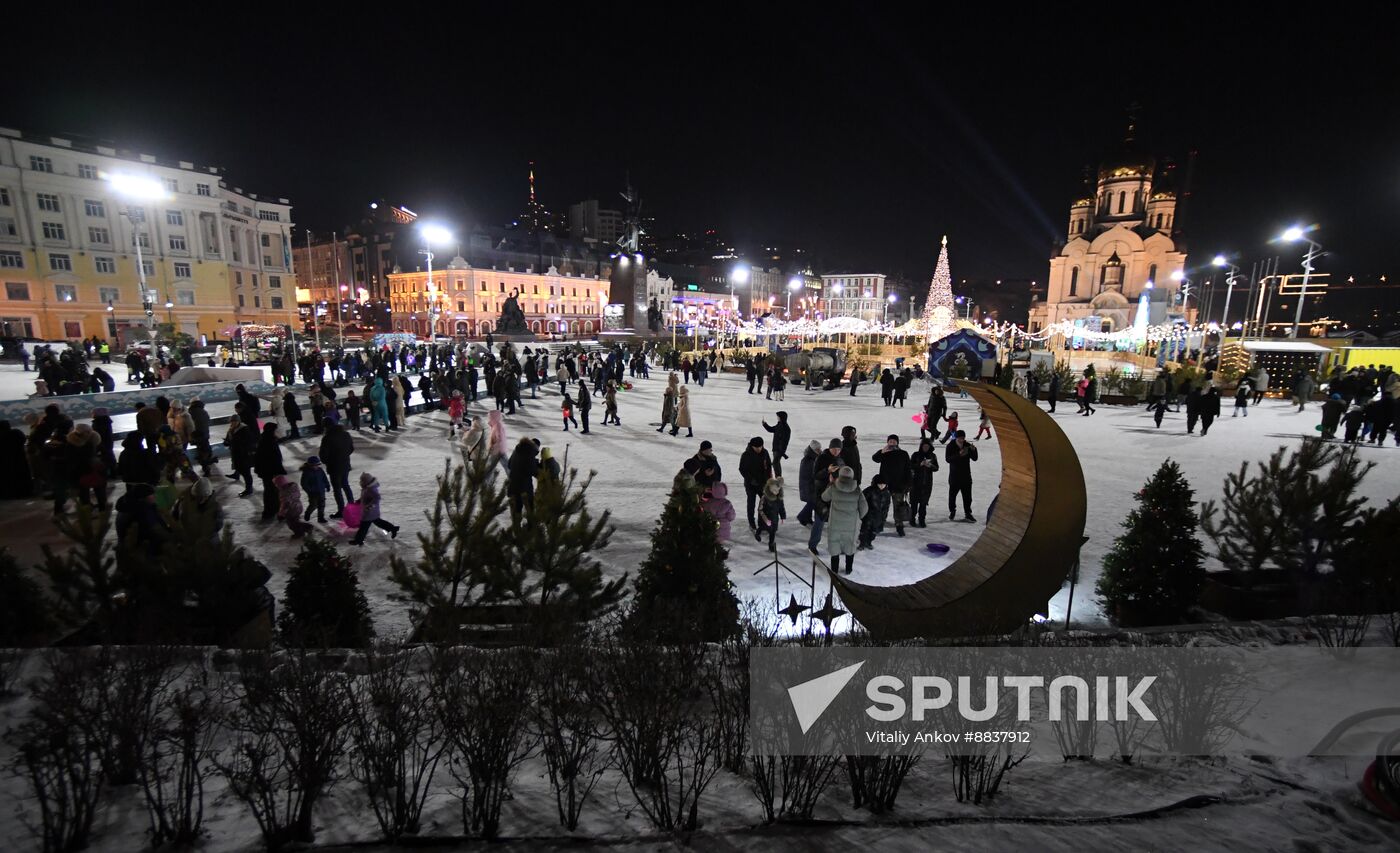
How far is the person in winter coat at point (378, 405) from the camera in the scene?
13.6 metres

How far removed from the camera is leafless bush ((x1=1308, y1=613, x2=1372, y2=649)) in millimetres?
4098

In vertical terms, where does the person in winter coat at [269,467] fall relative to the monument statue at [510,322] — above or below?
below

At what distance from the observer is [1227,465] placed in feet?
36.0

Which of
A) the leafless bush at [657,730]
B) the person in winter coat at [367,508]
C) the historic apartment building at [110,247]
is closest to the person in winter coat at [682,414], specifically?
the person in winter coat at [367,508]

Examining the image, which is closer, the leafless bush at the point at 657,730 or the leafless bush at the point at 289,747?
the leafless bush at the point at 289,747

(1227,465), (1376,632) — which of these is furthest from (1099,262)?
(1376,632)

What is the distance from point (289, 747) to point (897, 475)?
21.0ft

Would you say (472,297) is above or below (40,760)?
above

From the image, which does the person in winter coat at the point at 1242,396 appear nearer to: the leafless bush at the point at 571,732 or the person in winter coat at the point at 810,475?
the person in winter coat at the point at 810,475

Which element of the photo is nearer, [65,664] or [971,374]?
[65,664]

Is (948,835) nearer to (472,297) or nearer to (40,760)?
(40,760)

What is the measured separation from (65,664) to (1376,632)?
8247 mm

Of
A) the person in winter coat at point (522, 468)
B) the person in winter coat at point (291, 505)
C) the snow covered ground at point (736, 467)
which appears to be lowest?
the snow covered ground at point (736, 467)

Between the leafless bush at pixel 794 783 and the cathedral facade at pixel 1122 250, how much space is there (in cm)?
5899
